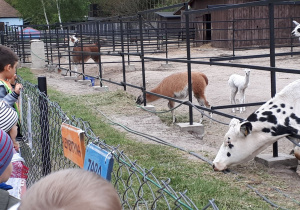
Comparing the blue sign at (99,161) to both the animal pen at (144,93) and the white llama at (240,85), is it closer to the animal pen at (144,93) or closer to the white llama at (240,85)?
the animal pen at (144,93)

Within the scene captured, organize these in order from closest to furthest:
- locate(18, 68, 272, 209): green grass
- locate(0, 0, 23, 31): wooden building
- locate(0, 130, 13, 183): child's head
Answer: locate(0, 130, 13, 183): child's head < locate(18, 68, 272, 209): green grass < locate(0, 0, 23, 31): wooden building

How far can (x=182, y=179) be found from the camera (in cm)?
438

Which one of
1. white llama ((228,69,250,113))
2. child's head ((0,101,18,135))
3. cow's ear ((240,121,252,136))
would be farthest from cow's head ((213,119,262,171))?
white llama ((228,69,250,113))

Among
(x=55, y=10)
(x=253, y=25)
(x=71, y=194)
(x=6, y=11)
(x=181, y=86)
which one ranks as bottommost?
(x=181, y=86)

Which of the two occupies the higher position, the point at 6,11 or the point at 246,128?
the point at 6,11

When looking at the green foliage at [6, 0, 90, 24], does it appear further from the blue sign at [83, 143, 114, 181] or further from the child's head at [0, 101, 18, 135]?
the blue sign at [83, 143, 114, 181]

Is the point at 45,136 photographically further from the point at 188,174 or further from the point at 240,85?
the point at 240,85

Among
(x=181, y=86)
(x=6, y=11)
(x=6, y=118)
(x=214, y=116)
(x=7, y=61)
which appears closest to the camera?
(x=6, y=118)

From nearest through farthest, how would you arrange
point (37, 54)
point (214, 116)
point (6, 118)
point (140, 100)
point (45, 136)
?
1. point (6, 118)
2. point (45, 136)
3. point (140, 100)
4. point (214, 116)
5. point (37, 54)

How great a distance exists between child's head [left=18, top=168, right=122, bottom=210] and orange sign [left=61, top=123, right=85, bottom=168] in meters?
1.19

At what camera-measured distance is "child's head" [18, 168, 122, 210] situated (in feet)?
3.65

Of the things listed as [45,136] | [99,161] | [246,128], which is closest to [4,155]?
[99,161]

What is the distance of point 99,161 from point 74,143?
1.79 ft

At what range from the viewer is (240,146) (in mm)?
5086
